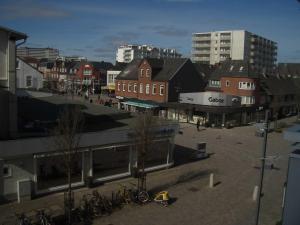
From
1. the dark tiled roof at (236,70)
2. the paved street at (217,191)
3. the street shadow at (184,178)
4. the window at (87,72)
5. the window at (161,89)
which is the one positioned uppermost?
the dark tiled roof at (236,70)

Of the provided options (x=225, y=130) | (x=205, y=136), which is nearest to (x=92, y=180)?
(x=205, y=136)

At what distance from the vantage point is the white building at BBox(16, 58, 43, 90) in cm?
5050

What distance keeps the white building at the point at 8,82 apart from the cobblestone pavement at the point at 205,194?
398 centimetres

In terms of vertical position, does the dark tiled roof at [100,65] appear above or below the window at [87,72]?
above

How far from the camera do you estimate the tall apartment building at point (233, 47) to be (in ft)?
382

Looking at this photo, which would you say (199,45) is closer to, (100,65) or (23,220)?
(100,65)

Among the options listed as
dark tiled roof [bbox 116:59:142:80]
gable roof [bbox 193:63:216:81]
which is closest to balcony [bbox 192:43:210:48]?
gable roof [bbox 193:63:216:81]

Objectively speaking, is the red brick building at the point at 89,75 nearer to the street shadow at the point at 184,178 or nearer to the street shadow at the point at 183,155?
the street shadow at the point at 183,155

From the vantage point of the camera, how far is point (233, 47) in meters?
118

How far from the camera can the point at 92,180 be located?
20.6 m

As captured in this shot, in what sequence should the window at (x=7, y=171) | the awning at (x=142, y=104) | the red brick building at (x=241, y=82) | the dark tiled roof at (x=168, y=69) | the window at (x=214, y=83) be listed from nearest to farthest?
the window at (x=7, y=171) → the awning at (x=142, y=104) → the red brick building at (x=241, y=82) → the dark tiled roof at (x=168, y=69) → the window at (x=214, y=83)

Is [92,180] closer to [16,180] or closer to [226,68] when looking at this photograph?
[16,180]

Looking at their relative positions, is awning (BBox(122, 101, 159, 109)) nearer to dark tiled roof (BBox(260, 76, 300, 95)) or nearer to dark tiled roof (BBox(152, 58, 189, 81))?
dark tiled roof (BBox(152, 58, 189, 81))

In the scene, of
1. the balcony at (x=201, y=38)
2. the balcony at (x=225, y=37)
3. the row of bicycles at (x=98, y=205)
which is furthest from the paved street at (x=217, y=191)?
the balcony at (x=201, y=38)
